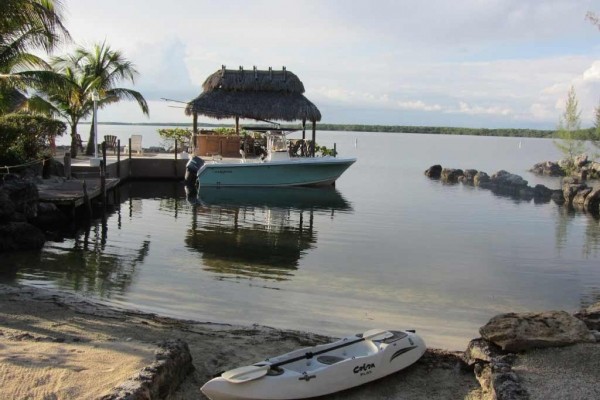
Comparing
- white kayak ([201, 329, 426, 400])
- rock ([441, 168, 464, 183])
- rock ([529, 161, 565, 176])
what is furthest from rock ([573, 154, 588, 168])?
white kayak ([201, 329, 426, 400])

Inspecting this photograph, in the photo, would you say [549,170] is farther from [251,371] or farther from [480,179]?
[251,371]

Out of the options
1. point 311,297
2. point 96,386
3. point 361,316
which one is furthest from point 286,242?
point 96,386

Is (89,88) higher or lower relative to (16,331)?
higher

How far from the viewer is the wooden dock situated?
1620 cm

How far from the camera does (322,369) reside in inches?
231

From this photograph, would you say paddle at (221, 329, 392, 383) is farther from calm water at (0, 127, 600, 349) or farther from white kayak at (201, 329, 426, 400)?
calm water at (0, 127, 600, 349)

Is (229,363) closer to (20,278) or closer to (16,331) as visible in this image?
(16,331)

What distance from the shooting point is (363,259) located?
13.1 metres

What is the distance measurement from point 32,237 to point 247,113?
1677 cm

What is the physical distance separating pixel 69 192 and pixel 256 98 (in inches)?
521

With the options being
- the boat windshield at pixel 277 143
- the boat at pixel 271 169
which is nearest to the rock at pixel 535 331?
the boat at pixel 271 169

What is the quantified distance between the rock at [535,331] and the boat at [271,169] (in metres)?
→ 18.8

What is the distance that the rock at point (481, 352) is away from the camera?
634 centimetres

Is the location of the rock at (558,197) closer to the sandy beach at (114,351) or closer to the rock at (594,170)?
the rock at (594,170)
